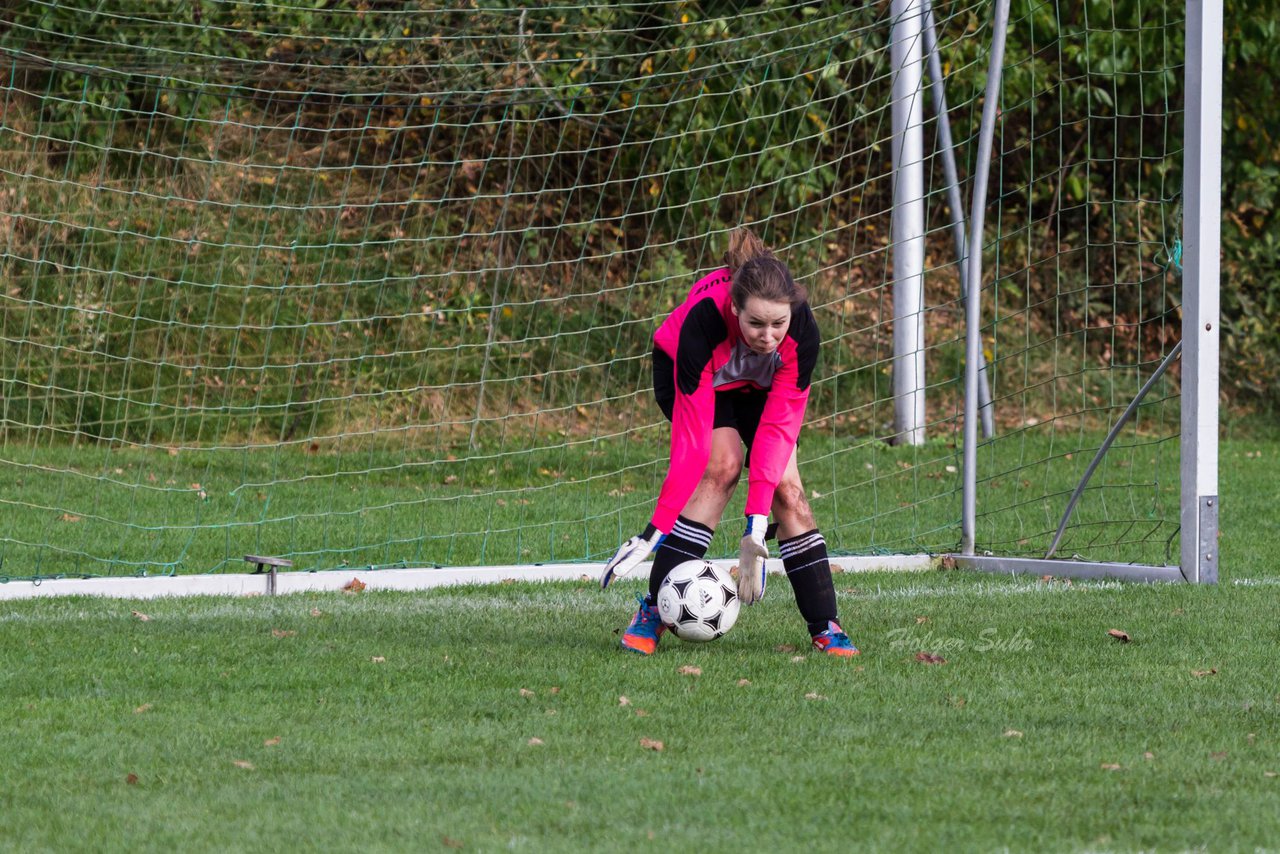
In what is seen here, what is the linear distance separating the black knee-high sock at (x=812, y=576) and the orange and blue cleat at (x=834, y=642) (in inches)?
0.8

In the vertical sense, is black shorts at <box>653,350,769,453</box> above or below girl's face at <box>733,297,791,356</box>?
below

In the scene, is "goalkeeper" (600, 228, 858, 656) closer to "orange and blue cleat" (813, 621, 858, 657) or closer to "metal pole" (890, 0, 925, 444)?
"orange and blue cleat" (813, 621, 858, 657)

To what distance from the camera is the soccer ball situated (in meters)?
5.32

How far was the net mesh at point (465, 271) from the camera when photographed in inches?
367

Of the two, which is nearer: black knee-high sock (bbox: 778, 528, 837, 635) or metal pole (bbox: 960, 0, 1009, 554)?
black knee-high sock (bbox: 778, 528, 837, 635)

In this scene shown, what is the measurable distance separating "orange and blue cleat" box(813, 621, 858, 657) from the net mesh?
283 cm

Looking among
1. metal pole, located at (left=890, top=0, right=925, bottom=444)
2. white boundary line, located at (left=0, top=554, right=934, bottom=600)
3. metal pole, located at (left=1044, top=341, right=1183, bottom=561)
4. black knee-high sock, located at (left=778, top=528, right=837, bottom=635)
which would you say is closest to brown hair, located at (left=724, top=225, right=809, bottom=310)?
black knee-high sock, located at (left=778, top=528, right=837, bottom=635)

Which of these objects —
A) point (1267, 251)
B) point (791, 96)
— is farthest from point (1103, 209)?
point (791, 96)

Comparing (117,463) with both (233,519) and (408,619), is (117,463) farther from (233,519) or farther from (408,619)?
(408,619)

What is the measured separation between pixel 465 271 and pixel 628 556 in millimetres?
6274

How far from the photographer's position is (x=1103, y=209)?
1623 centimetres

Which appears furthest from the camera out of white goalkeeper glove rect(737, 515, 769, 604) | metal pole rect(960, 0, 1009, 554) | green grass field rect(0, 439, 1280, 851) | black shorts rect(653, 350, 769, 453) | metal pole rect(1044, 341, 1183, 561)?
metal pole rect(960, 0, 1009, 554)

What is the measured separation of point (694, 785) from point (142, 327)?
1028cm

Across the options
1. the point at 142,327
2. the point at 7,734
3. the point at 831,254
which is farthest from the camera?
the point at 831,254
